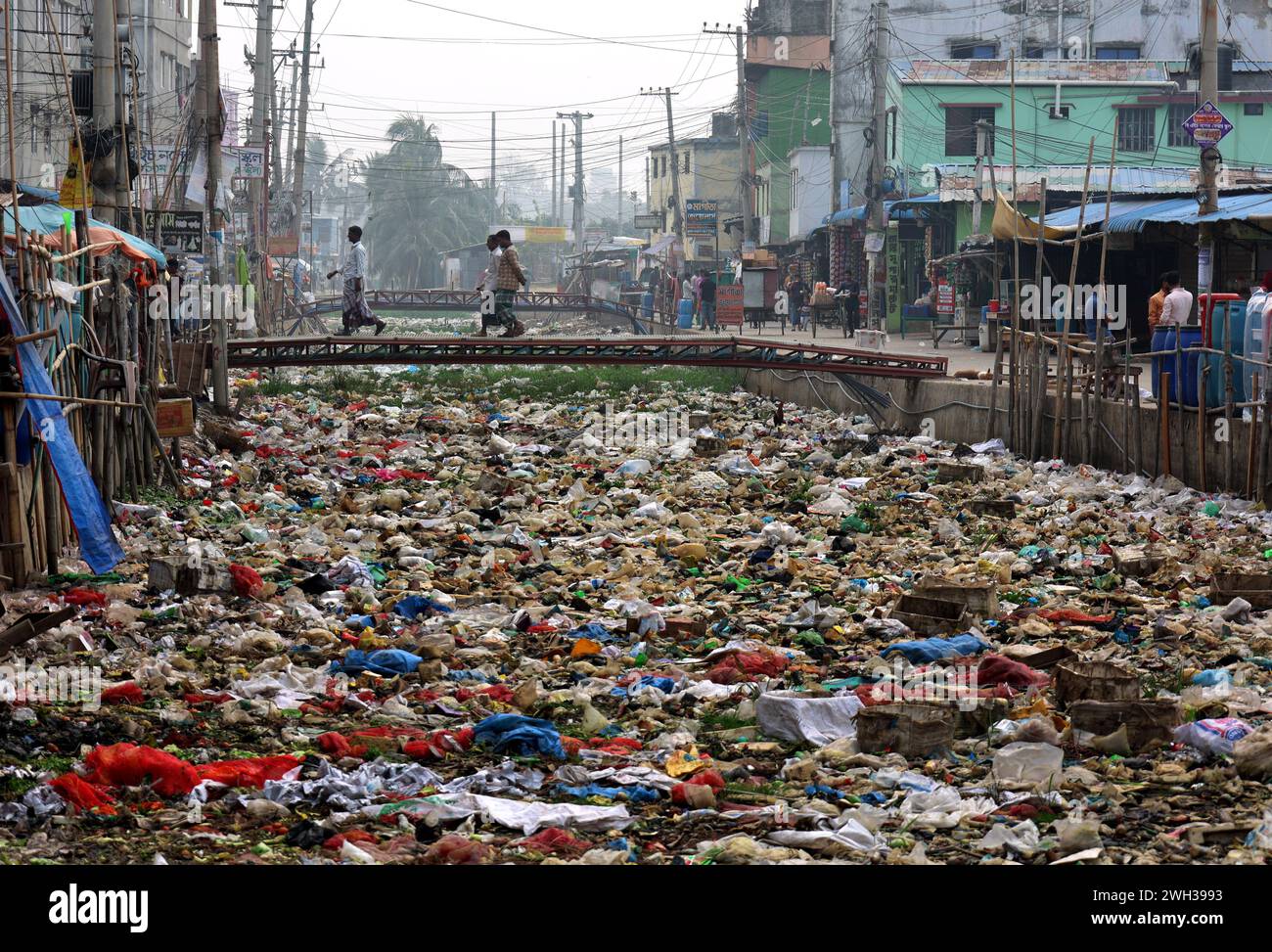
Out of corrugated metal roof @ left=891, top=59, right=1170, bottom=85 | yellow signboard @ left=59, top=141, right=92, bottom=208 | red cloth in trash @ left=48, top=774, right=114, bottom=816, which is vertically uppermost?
corrugated metal roof @ left=891, top=59, right=1170, bottom=85

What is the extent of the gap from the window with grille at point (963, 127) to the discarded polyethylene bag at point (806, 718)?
33.1 metres

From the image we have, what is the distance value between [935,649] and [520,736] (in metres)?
2.50

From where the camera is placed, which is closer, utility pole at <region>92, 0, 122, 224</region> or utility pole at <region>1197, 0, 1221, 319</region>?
utility pole at <region>92, 0, 122, 224</region>

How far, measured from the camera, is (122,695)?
251 inches

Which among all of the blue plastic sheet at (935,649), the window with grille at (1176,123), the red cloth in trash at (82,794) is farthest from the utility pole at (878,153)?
the red cloth in trash at (82,794)

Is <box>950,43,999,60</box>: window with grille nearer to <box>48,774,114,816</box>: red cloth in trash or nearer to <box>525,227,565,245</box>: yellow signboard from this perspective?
<box>525,227,565,245</box>: yellow signboard

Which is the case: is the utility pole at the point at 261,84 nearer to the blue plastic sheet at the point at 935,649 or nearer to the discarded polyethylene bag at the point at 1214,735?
the blue plastic sheet at the point at 935,649

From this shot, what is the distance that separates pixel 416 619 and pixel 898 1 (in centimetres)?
3947

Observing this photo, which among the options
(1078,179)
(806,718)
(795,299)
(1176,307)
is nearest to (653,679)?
(806,718)

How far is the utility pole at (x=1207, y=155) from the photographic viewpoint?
1714 centimetres

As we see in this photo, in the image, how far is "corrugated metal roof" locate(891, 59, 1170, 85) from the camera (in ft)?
121

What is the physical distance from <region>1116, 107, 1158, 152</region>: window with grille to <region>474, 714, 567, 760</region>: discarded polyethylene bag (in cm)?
3462
